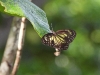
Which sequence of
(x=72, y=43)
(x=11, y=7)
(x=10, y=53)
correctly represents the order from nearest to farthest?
(x=11, y=7) → (x=10, y=53) → (x=72, y=43)

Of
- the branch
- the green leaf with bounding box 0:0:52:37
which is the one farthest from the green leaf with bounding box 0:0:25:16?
the branch

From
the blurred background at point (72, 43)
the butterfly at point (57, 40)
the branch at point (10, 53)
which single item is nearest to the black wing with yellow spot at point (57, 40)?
the butterfly at point (57, 40)

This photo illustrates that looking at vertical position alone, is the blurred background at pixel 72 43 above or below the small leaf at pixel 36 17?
above

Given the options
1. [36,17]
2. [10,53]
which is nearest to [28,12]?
[36,17]

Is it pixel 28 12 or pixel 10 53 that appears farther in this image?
pixel 10 53

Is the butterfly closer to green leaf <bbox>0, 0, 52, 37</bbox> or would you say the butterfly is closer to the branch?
green leaf <bbox>0, 0, 52, 37</bbox>

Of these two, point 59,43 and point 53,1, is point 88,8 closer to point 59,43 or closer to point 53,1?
point 53,1

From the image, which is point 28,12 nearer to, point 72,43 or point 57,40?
point 57,40

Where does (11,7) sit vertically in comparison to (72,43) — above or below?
below

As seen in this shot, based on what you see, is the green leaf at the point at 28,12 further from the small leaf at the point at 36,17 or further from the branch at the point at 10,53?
the branch at the point at 10,53
